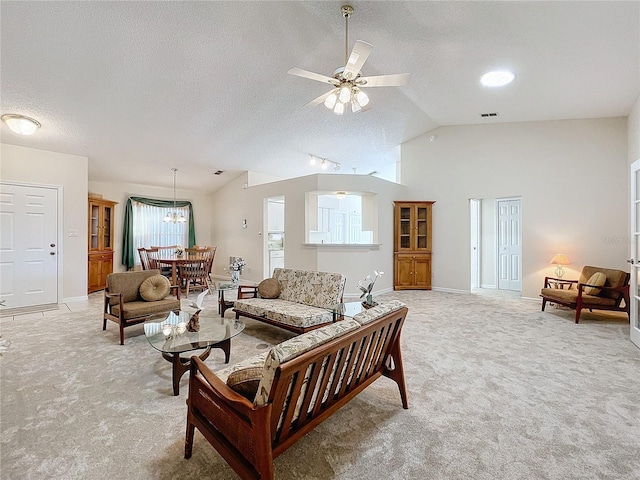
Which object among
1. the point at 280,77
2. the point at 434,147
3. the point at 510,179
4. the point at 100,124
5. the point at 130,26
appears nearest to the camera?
the point at 130,26

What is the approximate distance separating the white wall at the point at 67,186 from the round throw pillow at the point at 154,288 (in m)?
2.52

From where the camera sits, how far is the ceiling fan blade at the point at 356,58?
7.18 feet

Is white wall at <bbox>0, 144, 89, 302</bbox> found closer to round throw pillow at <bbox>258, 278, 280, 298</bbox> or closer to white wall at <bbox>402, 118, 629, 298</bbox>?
round throw pillow at <bbox>258, 278, 280, 298</bbox>

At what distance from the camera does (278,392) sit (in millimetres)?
1245

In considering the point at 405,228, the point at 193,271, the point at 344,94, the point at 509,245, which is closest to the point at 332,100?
the point at 344,94

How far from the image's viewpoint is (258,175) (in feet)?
24.7

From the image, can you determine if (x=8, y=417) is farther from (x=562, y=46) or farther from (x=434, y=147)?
(x=434, y=147)

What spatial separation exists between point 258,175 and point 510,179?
5.60 m

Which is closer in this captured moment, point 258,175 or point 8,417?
point 8,417

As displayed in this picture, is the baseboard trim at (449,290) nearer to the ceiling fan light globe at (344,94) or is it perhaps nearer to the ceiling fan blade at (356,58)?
the ceiling fan light globe at (344,94)

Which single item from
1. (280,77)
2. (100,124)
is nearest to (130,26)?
(280,77)

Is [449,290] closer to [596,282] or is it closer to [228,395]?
[596,282]

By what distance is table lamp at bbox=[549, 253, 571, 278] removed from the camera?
16.1 feet

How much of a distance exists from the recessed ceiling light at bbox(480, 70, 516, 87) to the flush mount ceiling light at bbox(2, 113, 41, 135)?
5969mm
